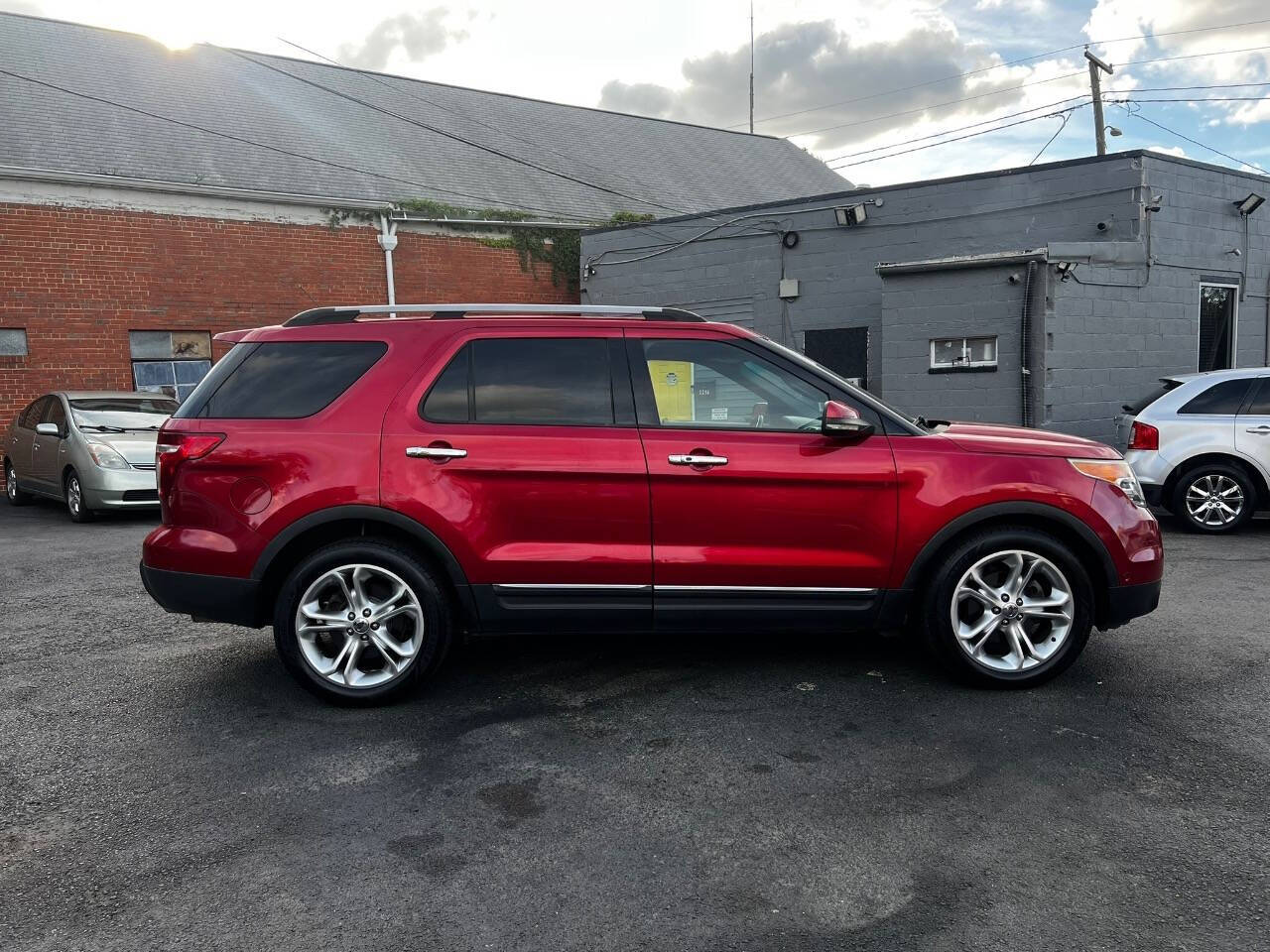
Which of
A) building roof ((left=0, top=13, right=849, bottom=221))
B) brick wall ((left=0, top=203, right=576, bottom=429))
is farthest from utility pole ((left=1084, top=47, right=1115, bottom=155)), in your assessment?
brick wall ((left=0, top=203, right=576, bottom=429))

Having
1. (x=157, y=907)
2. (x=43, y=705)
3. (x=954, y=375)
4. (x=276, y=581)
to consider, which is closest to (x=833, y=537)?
(x=276, y=581)

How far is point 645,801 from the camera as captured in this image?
11.6ft

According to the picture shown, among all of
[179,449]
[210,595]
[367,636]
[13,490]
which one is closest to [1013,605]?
[367,636]

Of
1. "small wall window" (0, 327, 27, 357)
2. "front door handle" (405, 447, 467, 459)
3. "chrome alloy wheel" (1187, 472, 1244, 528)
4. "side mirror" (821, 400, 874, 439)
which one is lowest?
"chrome alloy wheel" (1187, 472, 1244, 528)

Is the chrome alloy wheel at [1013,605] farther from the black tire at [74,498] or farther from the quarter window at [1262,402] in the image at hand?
the black tire at [74,498]

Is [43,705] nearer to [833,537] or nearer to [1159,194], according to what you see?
[833,537]

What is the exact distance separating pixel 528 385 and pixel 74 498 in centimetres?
907

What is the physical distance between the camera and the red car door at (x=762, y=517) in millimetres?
4496

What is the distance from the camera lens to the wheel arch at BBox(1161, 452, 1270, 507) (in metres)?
9.20

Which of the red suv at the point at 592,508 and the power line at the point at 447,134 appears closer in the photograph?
the red suv at the point at 592,508

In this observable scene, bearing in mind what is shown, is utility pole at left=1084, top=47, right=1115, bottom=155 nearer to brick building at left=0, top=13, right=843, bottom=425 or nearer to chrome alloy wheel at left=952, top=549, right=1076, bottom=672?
brick building at left=0, top=13, right=843, bottom=425

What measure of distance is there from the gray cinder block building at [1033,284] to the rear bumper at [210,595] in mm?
10510

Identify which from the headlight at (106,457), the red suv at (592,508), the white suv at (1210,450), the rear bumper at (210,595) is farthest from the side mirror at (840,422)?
the headlight at (106,457)

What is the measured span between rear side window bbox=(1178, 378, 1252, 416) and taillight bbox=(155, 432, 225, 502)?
871cm
